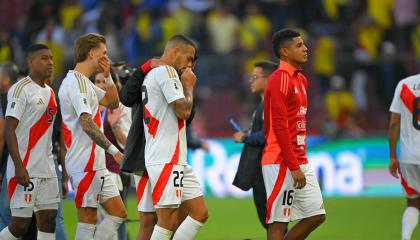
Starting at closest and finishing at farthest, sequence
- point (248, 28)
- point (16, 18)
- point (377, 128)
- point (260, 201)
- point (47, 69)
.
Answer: point (47, 69) → point (260, 201) → point (377, 128) → point (248, 28) → point (16, 18)

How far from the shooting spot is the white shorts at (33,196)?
9.56 metres

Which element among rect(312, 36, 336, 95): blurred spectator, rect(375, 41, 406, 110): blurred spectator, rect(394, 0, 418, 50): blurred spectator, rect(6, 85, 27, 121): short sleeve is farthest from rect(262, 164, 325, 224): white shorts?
rect(394, 0, 418, 50): blurred spectator

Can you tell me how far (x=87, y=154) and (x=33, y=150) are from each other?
55 cm

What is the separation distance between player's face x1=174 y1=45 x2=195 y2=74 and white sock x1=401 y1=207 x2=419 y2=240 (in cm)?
351

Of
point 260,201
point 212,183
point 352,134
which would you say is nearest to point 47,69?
point 260,201

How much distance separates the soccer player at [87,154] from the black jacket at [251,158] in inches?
64.8

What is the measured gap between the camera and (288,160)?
923cm

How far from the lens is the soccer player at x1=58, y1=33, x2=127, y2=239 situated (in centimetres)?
975

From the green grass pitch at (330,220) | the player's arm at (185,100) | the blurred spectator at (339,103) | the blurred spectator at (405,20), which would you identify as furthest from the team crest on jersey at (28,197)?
the blurred spectator at (405,20)

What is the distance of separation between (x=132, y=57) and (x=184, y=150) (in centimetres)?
1459

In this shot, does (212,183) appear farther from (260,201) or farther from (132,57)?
(260,201)

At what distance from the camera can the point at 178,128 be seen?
9141 mm

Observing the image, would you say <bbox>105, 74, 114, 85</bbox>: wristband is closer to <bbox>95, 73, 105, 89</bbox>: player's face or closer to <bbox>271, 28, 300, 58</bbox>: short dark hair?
<bbox>95, 73, 105, 89</bbox>: player's face

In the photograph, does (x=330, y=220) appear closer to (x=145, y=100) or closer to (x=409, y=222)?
(x=409, y=222)
